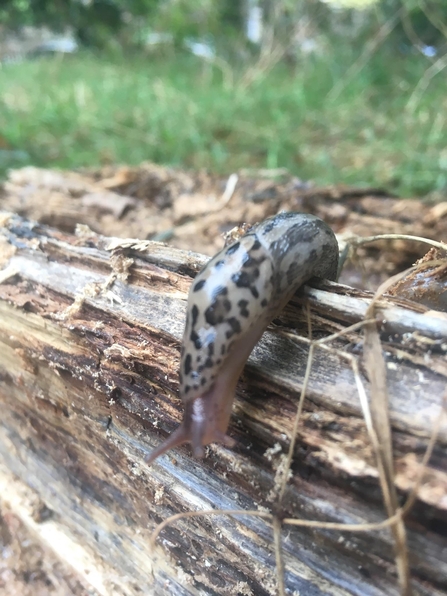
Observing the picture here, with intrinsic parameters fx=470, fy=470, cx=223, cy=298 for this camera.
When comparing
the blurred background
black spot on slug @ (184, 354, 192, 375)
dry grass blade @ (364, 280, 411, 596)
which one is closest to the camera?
dry grass blade @ (364, 280, 411, 596)

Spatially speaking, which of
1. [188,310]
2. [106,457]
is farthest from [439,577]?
[106,457]

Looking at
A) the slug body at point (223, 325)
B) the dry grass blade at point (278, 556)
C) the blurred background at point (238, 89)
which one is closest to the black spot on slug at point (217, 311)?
the slug body at point (223, 325)

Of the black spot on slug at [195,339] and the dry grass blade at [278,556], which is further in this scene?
the black spot on slug at [195,339]

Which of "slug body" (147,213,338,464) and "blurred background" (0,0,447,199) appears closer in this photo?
"slug body" (147,213,338,464)

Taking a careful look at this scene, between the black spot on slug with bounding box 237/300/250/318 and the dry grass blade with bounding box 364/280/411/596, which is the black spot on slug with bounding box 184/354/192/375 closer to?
the black spot on slug with bounding box 237/300/250/318

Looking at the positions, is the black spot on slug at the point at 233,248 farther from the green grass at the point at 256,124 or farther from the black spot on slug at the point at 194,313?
the green grass at the point at 256,124

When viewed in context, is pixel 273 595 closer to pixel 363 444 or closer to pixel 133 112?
pixel 363 444

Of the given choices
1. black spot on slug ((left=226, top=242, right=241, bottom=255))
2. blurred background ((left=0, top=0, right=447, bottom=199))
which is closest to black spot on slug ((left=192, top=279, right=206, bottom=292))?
black spot on slug ((left=226, top=242, right=241, bottom=255))
